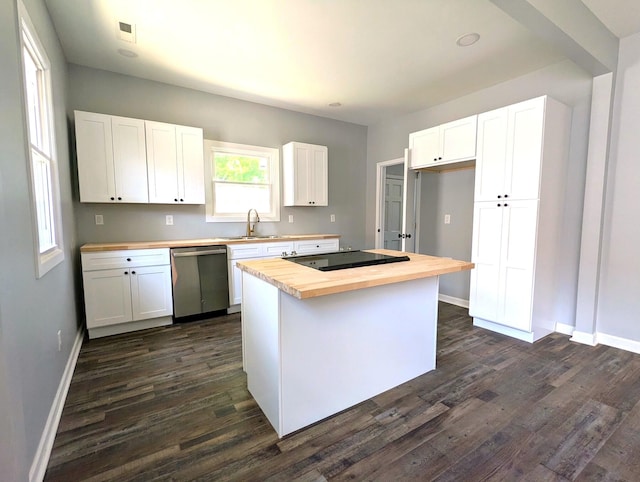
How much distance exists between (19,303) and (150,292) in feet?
6.16

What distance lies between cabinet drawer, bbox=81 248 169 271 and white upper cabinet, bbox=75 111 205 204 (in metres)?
0.59

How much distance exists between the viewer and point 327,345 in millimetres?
1767

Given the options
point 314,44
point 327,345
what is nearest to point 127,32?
point 314,44

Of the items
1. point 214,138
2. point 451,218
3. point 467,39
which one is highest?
point 467,39

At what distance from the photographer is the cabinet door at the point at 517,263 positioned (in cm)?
279

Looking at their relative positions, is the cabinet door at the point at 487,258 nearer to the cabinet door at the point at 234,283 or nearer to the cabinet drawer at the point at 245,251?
the cabinet drawer at the point at 245,251

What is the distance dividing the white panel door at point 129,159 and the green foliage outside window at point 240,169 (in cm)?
91

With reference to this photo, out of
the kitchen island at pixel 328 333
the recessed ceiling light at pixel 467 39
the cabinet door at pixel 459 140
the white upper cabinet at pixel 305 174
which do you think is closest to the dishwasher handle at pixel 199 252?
the white upper cabinet at pixel 305 174

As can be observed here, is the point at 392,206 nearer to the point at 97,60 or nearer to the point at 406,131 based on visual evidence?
the point at 406,131

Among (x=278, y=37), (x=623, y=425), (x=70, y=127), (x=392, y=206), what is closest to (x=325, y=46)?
(x=278, y=37)

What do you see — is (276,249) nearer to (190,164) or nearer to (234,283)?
(234,283)

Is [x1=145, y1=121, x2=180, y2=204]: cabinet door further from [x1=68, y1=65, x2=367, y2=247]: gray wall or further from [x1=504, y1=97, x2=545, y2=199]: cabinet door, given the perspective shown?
[x1=504, y1=97, x2=545, y2=199]: cabinet door

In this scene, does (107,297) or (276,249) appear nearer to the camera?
(107,297)

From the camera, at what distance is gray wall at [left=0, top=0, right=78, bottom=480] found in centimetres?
114
